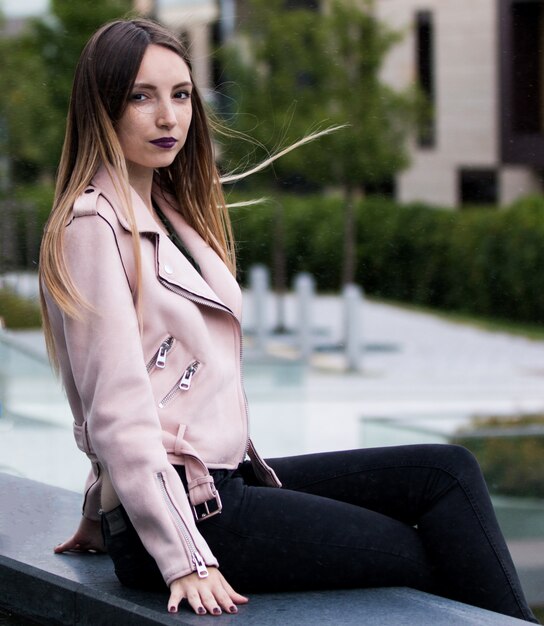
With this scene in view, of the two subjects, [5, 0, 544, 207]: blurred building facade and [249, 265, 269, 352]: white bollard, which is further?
[5, 0, 544, 207]: blurred building facade

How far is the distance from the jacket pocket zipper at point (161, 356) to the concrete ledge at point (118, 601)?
381mm

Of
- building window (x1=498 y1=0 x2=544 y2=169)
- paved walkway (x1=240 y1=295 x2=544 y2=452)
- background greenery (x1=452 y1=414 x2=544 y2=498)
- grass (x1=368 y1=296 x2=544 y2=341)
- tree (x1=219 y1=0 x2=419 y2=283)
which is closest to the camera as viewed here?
background greenery (x1=452 y1=414 x2=544 y2=498)

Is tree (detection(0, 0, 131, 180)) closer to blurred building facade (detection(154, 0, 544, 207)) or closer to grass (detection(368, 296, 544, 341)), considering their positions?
blurred building facade (detection(154, 0, 544, 207))

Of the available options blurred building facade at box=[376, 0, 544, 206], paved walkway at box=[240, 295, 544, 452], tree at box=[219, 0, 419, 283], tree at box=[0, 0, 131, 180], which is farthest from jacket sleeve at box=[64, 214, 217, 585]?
blurred building facade at box=[376, 0, 544, 206]

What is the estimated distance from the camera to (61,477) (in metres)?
4.97

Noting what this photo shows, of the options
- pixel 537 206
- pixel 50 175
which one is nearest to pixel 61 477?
pixel 50 175

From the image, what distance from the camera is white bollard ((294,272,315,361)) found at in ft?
42.9

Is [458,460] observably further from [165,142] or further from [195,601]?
[165,142]

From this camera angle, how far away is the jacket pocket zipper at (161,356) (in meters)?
1.94

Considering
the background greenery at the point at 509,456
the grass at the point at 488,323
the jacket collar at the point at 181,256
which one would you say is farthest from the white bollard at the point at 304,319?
the jacket collar at the point at 181,256

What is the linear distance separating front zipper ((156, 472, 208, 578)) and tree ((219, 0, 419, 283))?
9.32m

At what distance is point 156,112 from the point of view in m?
2.02

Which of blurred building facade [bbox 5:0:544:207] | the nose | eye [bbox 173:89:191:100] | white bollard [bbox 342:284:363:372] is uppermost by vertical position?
eye [bbox 173:89:191:100]

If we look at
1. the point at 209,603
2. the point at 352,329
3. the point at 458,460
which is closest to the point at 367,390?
the point at 352,329
